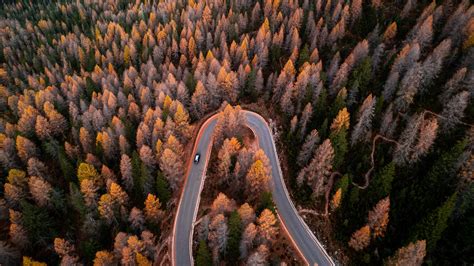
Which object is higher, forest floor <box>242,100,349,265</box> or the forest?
the forest

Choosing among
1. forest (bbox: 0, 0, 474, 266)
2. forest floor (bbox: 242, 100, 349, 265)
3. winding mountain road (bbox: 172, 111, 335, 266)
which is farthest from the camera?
forest floor (bbox: 242, 100, 349, 265)

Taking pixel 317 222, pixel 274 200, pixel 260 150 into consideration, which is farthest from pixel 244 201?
pixel 317 222

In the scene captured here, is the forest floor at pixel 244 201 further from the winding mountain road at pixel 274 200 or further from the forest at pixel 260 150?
the winding mountain road at pixel 274 200

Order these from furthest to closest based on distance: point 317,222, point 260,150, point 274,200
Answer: point 274,200
point 260,150
point 317,222

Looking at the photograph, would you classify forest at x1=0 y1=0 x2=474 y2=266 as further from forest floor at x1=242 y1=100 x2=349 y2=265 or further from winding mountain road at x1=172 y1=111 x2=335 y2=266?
winding mountain road at x1=172 y1=111 x2=335 y2=266

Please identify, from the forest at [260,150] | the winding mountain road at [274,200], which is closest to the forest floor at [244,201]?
the forest at [260,150]

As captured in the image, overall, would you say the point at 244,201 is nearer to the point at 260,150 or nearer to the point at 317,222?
the point at 260,150

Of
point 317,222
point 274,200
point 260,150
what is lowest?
A: point 317,222

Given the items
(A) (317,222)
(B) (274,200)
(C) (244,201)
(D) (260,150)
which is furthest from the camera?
(B) (274,200)

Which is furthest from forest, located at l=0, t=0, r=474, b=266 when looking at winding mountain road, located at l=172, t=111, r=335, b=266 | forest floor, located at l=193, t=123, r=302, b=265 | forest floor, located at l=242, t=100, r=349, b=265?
winding mountain road, located at l=172, t=111, r=335, b=266
